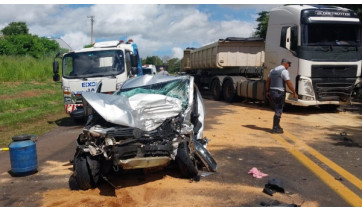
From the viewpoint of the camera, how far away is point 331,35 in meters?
10.8

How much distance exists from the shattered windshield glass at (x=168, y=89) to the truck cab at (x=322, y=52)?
19.7 ft

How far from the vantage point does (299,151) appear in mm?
6578

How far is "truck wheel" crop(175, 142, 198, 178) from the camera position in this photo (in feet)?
15.9

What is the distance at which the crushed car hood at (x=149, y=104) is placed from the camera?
476 cm

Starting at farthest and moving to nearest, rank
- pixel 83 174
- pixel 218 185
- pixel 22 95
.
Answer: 1. pixel 22 95
2. pixel 218 185
3. pixel 83 174

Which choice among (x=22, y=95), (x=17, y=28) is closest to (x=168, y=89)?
(x=22, y=95)

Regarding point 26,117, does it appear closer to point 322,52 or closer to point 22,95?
point 22,95

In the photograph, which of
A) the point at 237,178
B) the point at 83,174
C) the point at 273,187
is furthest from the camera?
the point at 237,178

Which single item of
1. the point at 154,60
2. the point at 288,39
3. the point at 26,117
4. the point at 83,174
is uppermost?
the point at 154,60

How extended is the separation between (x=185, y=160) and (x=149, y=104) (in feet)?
3.13

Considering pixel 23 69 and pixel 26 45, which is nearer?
pixel 23 69

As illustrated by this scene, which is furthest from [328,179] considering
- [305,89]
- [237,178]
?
[305,89]

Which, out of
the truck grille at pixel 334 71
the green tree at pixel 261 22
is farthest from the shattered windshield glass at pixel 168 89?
the green tree at pixel 261 22

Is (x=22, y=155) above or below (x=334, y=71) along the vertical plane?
below
